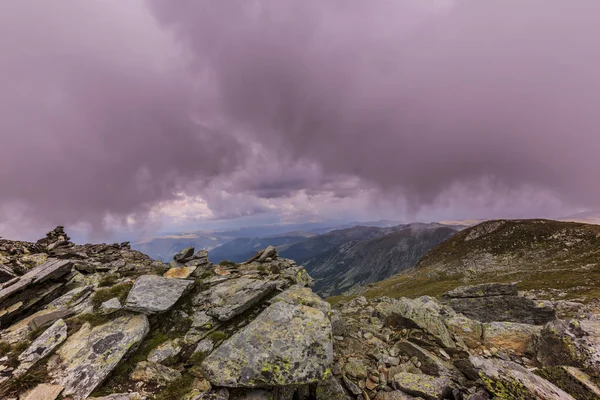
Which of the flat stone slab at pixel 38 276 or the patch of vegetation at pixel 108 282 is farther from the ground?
the flat stone slab at pixel 38 276

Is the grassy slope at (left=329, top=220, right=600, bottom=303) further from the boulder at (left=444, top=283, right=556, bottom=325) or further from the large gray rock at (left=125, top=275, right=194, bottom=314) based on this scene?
the large gray rock at (left=125, top=275, right=194, bottom=314)

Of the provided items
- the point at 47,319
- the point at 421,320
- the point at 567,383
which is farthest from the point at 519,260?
the point at 47,319

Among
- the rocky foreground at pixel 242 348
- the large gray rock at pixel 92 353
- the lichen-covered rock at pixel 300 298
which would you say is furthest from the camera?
the lichen-covered rock at pixel 300 298

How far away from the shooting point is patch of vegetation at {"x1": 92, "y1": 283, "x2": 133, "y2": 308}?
1414 cm

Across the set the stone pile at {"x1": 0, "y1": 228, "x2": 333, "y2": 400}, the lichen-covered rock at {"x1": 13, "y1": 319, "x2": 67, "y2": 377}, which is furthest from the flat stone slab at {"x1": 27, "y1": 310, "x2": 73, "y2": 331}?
the lichen-covered rock at {"x1": 13, "y1": 319, "x2": 67, "y2": 377}

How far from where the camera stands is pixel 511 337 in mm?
16359

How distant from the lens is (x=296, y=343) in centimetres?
1098

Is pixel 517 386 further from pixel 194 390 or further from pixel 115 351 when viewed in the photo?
pixel 115 351

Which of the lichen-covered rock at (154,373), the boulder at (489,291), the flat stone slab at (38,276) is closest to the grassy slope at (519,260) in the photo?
the boulder at (489,291)

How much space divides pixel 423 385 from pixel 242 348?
891 centimetres

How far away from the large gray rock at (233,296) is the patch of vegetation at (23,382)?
7.00 meters

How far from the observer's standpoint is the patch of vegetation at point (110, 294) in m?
14.1

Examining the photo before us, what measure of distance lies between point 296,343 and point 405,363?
24.6 feet

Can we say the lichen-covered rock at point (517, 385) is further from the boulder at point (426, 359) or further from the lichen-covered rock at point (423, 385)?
the boulder at point (426, 359)
